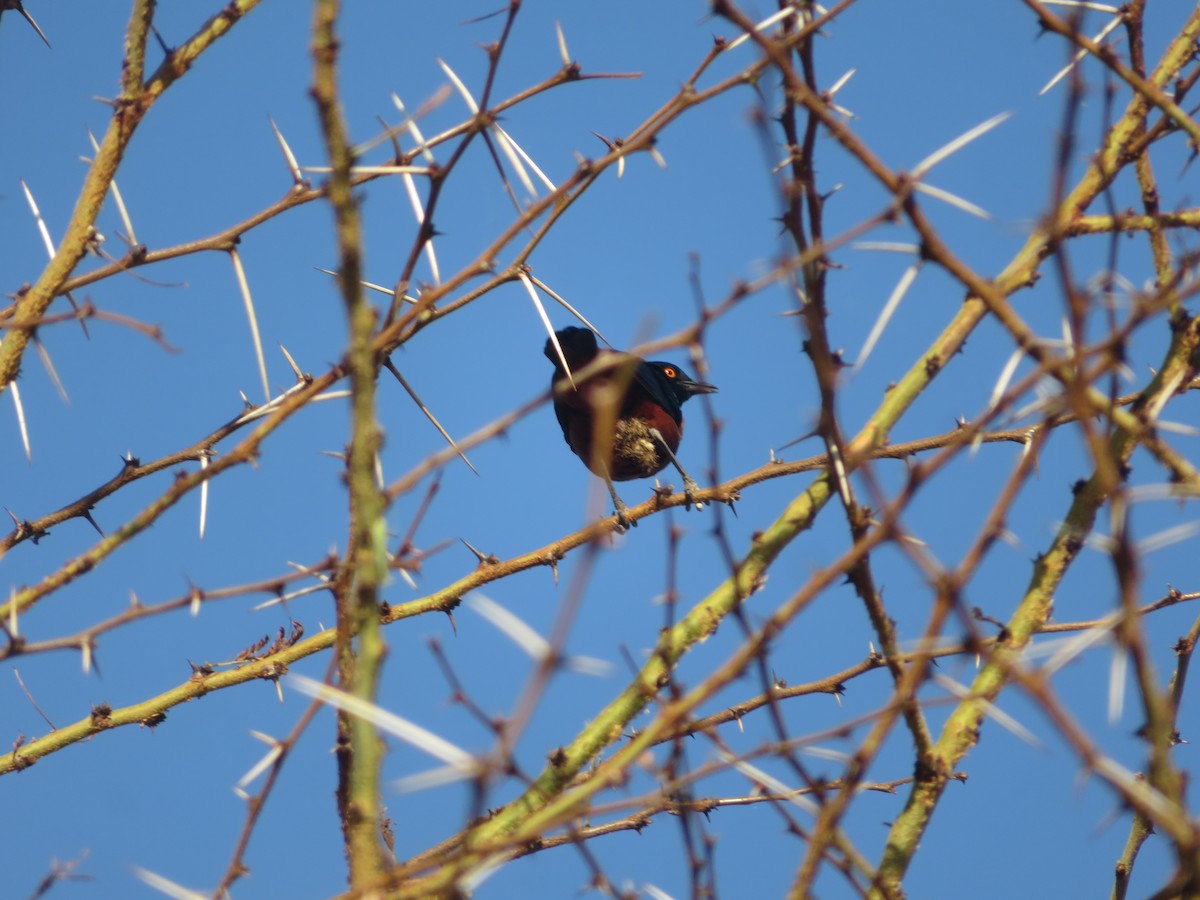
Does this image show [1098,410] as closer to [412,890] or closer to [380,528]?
[380,528]

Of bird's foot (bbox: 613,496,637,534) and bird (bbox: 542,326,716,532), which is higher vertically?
bird (bbox: 542,326,716,532)

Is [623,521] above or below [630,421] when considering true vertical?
below

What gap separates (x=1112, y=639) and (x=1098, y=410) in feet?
1.03

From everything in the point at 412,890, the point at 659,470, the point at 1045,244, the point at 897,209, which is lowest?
the point at 412,890

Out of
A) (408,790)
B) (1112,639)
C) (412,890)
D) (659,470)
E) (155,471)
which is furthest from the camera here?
(659,470)

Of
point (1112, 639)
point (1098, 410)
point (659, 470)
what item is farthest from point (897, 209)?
point (659, 470)

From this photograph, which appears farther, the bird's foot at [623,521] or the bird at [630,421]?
the bird at [630,421]

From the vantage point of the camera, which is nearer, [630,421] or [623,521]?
[623,521]

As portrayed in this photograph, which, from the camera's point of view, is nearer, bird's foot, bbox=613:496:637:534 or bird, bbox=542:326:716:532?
bird's foot, bbox=613:496:637:534

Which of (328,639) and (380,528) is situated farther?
(328,639)

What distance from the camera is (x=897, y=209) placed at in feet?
5.58

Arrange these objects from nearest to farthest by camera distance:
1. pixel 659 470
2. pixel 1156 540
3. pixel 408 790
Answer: pixel 408 790 → pixel 1156 540 → pixel 659 470

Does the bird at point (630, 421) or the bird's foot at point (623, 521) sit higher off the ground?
the bird at point (630, 421)

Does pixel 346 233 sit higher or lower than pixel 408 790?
higher
